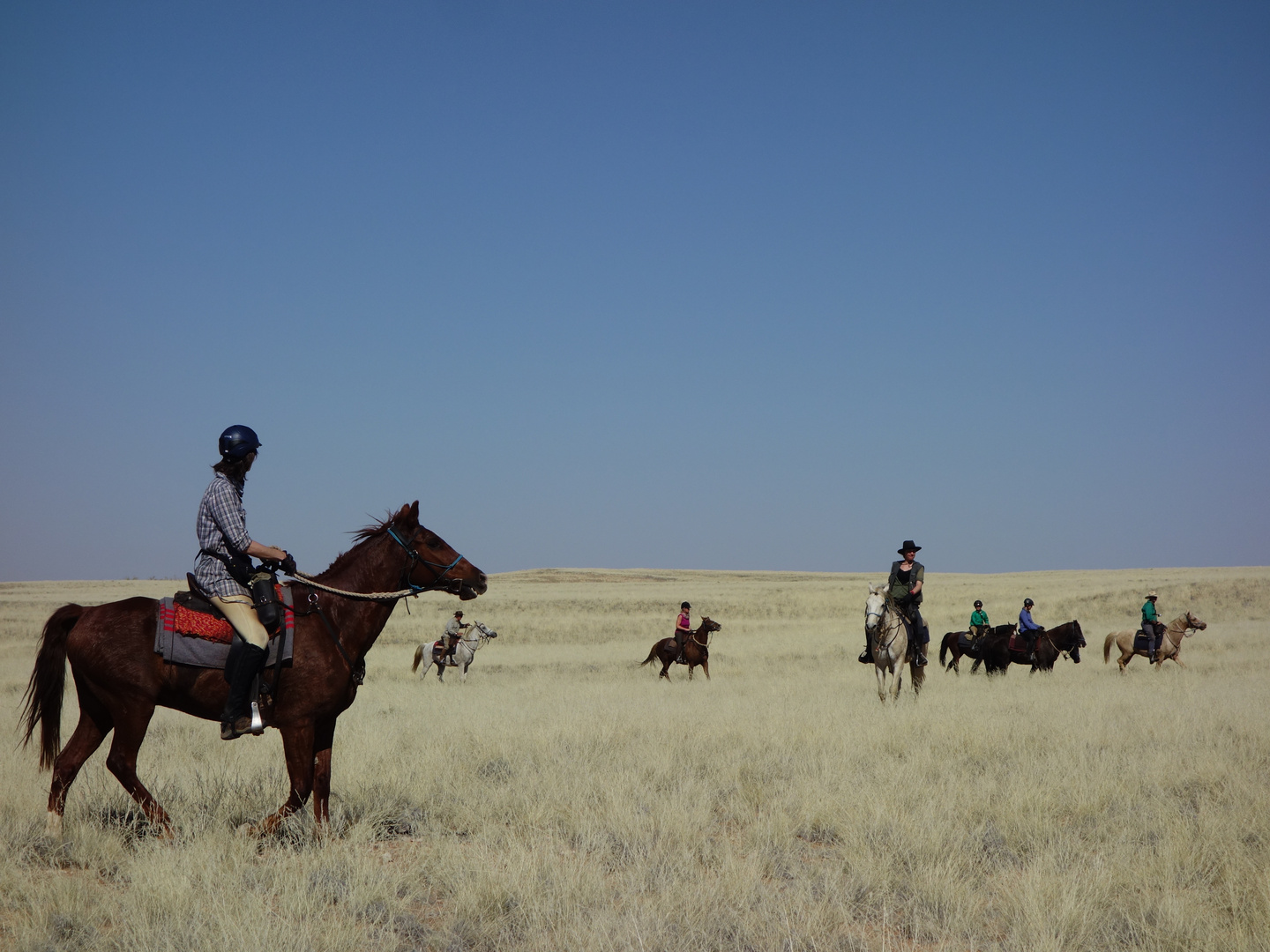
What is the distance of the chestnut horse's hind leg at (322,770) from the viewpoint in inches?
259

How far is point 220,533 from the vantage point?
6348 mm

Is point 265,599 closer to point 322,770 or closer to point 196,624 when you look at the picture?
point 196,624

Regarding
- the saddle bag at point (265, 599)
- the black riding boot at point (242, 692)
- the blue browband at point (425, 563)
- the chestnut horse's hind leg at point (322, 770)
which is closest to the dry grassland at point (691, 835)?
the chestnut horse's hind leg at point (322, 770)

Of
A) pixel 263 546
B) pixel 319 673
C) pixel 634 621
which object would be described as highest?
pixel 263 546

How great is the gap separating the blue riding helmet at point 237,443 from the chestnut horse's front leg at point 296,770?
6.79 feet

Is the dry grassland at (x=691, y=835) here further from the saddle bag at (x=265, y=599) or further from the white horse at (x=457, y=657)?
the white horse at (x=457, y=657)

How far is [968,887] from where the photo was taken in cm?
537

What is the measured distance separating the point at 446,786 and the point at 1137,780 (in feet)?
21.7

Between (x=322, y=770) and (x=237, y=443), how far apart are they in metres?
2.60

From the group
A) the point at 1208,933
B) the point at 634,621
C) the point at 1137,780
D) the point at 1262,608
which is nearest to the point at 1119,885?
the point at 1208,933

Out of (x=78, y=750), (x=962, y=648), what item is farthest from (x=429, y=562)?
(x=962, y=648)

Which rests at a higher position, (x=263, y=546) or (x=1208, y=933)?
(x=263, y=546)

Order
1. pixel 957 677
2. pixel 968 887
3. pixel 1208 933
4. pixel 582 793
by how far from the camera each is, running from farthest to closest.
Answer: pixel 957 677 → pixel 582 793 → pixel 968 887 → pixel 1208 933

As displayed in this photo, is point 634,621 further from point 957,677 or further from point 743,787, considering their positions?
point 743,787
